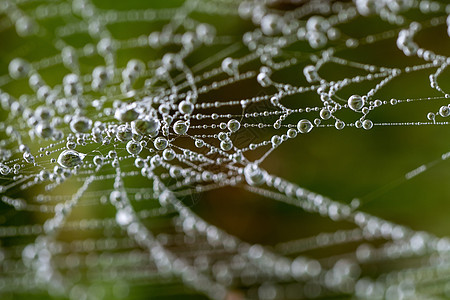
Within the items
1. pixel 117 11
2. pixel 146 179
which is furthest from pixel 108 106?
pixel 117 11

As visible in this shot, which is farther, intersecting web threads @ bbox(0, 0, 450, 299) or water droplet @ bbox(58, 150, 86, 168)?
intersecting web threads @ bbox(0, 0, 450, 299)

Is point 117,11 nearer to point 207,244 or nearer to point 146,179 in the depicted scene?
point 146,179

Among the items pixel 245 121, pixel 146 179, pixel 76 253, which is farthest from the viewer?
pixel 76 253

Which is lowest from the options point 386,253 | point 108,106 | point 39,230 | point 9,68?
point 386,253

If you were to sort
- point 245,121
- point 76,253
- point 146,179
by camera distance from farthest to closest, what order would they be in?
point 76,253
point 146,179
point 245,121

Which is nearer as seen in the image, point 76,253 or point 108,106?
point 108,106

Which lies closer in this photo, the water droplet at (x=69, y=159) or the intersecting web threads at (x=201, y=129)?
the water droplet at (x=69, y=159)

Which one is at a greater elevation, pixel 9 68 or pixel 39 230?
pixel 9 68
